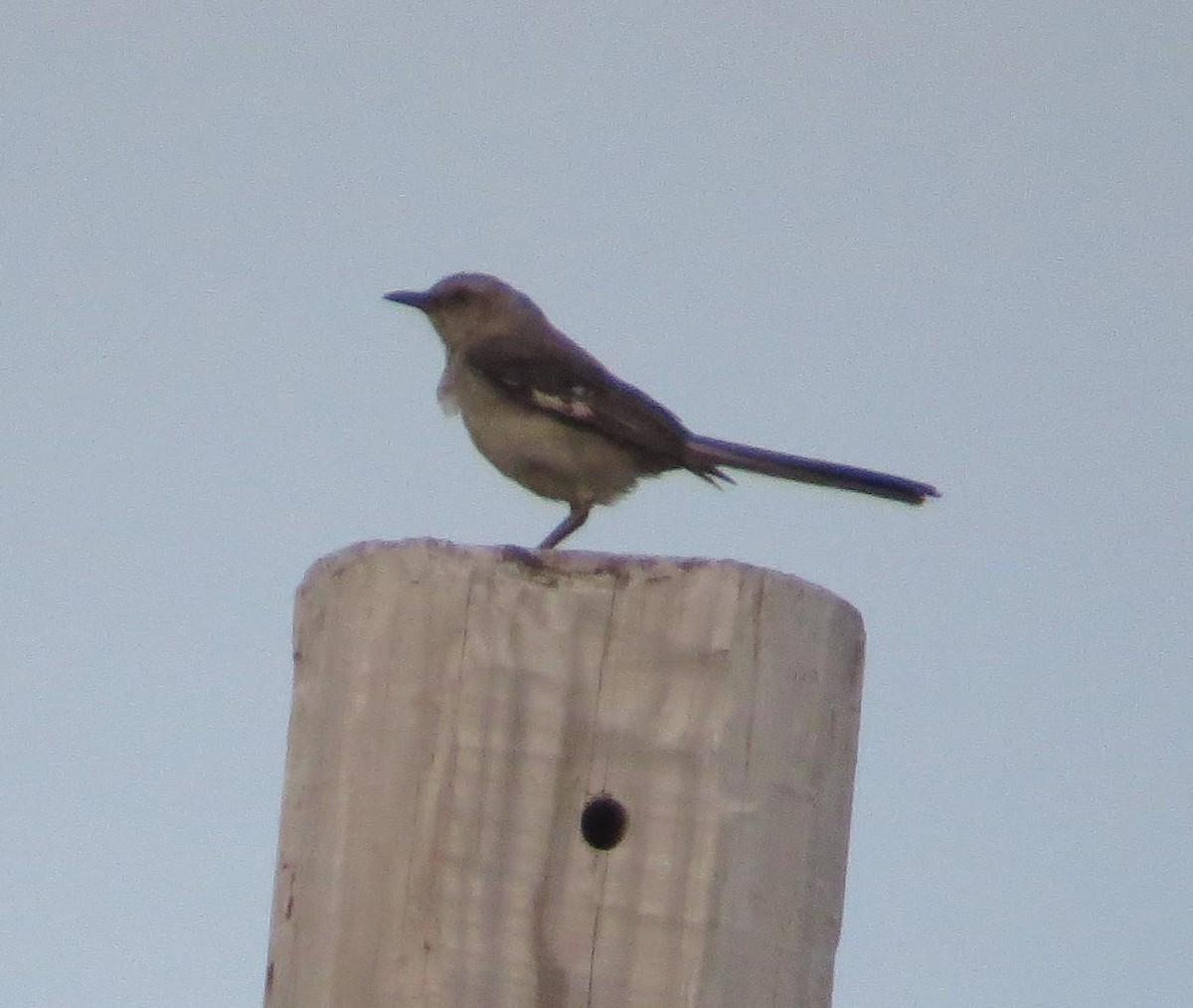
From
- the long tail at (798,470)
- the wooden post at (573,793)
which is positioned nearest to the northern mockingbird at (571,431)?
the long tail at (798,470)

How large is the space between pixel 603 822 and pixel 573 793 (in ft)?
0.20

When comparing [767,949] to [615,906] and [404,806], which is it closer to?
[615,906]

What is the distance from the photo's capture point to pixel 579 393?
6.09 metres

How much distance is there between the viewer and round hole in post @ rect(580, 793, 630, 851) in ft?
8.39

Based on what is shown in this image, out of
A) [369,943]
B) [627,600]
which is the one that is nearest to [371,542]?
[627,600]

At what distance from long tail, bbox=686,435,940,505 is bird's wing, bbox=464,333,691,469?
0.08 meters

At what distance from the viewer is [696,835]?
2.53m

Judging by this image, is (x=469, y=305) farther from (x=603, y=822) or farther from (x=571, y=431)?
(x=603, y=822)

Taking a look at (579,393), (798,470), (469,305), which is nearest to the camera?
(798,470)

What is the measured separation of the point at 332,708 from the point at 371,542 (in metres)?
0.25

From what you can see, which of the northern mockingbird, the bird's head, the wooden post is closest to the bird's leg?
the northern mockingbird

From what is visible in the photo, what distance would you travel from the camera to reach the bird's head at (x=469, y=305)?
7207 millimetres

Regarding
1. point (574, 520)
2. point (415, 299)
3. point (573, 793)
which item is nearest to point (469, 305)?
A: point (415, 299)

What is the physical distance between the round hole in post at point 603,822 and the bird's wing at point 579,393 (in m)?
3.15
